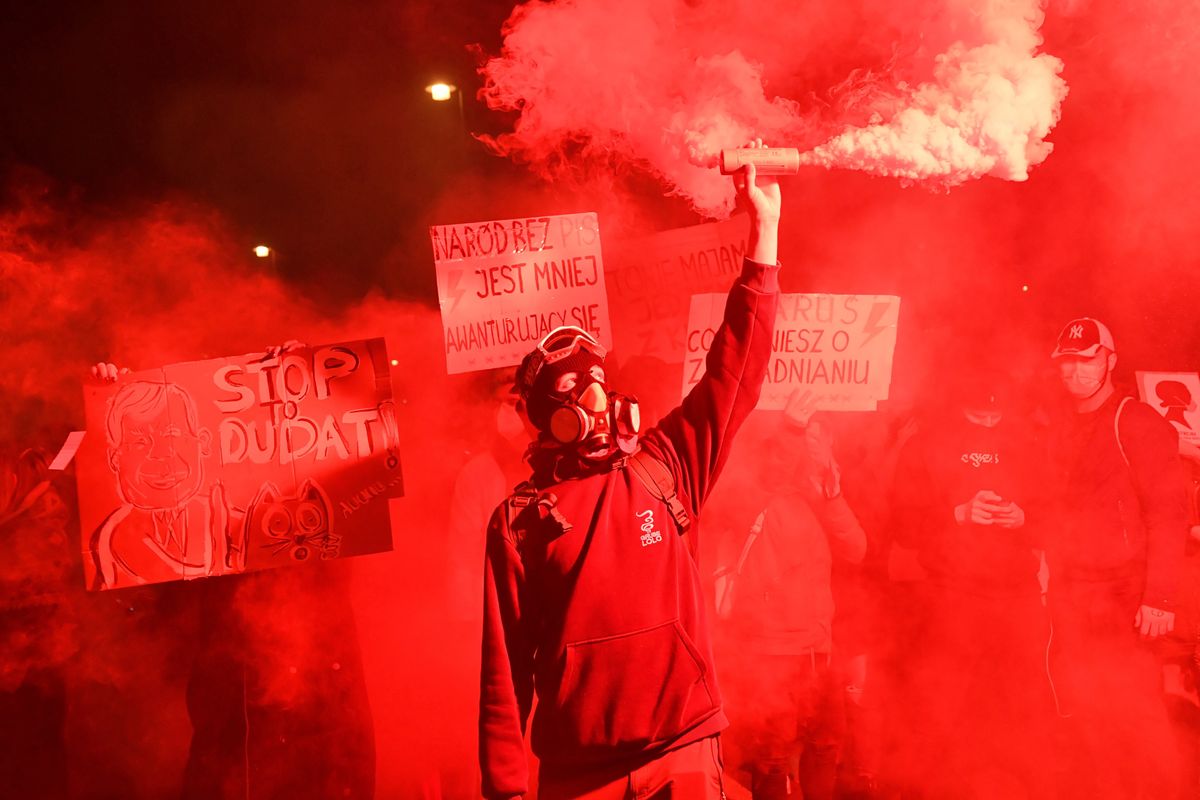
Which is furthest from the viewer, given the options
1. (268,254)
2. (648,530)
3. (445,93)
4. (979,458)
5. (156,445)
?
(445,93)

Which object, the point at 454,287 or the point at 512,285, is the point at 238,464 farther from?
the point at 512,285

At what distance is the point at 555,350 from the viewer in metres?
3.28

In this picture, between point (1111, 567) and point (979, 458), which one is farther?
point (979, 458)

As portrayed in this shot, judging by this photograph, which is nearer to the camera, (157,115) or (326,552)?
(326,552)

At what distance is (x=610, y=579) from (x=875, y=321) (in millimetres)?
2966

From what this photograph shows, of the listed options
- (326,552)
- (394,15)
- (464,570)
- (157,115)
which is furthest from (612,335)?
(157,115)

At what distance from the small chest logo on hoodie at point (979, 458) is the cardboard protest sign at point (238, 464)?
10.2ft

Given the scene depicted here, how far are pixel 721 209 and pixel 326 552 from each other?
283 centimetres

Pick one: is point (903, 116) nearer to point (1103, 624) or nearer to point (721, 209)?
point (721, 209)

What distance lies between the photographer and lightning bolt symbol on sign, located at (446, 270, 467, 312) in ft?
16.5

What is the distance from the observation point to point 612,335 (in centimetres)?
543

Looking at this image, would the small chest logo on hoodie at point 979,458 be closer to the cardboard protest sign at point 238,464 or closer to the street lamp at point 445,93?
the cardboard protest sign at point 238,464

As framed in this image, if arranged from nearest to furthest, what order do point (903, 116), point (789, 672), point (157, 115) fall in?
point (903, 116) < point (789, 672) < point (157, 115)

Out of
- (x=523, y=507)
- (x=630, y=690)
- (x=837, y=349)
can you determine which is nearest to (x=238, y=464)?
(x=523, y=507)
